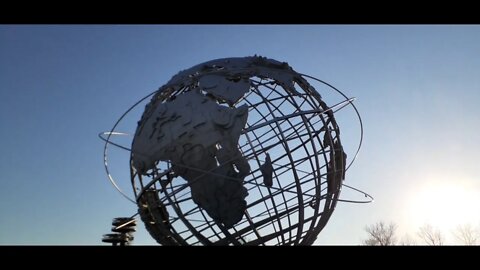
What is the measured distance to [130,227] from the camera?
895 cm

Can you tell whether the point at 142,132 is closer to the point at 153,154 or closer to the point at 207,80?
the point at 153,154

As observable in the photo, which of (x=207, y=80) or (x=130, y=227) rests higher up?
(x=207, y=80)

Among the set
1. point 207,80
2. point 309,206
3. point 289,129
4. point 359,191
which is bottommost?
point 309,206

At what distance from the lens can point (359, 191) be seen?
24.4ft

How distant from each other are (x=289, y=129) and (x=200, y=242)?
8.61ft

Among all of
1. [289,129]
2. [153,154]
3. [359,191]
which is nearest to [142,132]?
[153,154]

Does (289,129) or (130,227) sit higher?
(289,129)

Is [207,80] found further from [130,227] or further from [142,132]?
[130,227]
